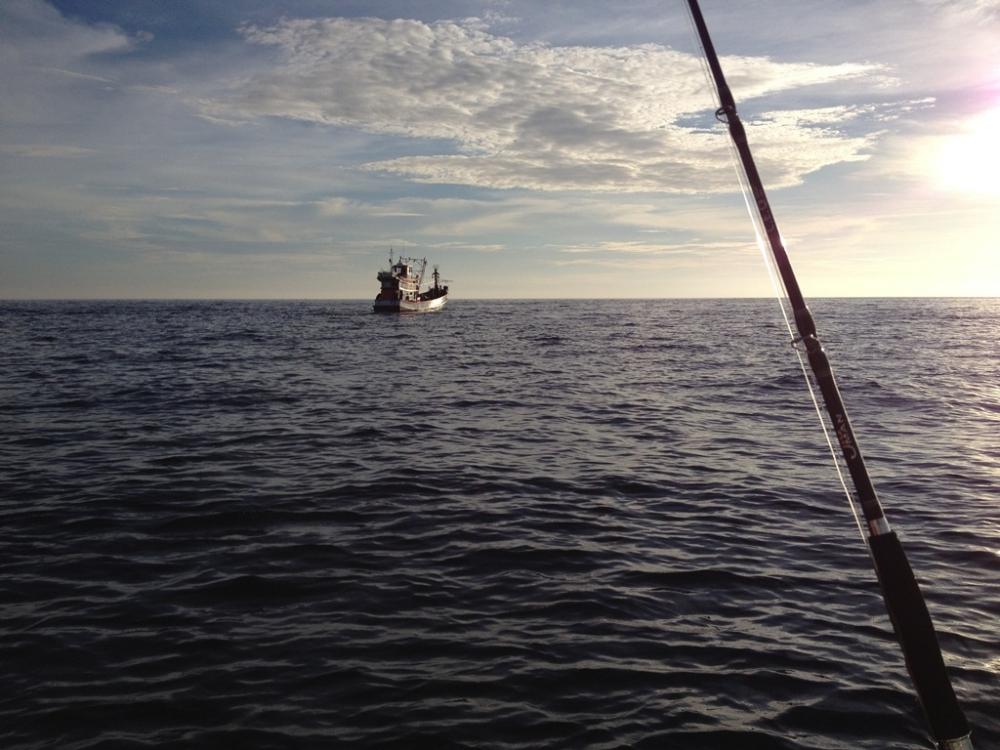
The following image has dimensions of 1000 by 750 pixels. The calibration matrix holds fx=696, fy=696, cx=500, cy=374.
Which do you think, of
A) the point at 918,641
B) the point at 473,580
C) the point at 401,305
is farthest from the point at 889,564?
the point at 401,305

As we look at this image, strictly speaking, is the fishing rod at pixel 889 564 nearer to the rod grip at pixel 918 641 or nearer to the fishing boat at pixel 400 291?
the rod grip at pixel 918 641

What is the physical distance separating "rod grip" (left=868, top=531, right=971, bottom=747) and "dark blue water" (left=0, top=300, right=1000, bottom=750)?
2.25 metres

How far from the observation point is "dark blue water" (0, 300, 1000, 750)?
19.9ft

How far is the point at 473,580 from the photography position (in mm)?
9109

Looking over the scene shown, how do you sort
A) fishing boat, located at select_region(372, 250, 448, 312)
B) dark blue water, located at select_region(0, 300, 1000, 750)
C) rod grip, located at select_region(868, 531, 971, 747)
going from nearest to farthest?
rod grip, located at select_region(868, 531, 971, 747)
dark blue water, located at select_region(0, 300, 1000, 750)
fishing boat, located at select_region(372, 250, 448, 312)

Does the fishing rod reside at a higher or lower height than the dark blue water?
higher

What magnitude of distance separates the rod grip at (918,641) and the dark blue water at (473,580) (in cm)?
225

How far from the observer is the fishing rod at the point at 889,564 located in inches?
148

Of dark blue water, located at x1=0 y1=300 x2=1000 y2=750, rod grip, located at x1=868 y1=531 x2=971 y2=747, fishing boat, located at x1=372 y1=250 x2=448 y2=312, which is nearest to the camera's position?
rod grip, located at x1=868 y1=531 x2=971 y2=747

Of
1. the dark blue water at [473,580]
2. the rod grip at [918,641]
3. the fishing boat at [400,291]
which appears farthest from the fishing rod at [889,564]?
→ the fishing boat at [400,291]

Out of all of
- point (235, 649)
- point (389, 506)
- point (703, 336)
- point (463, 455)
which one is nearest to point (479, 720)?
point (235, 649)

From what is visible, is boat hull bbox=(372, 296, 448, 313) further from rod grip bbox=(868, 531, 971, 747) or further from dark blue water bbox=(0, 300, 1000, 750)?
rod grip bbox=(868, 531, 971, 747)

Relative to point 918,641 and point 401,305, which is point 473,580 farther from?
point 401,305

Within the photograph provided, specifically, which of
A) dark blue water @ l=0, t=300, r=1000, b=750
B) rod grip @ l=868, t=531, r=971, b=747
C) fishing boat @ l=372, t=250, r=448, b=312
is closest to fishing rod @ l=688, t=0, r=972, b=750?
rod grip @ l=868, t=531, r=971, b=747
